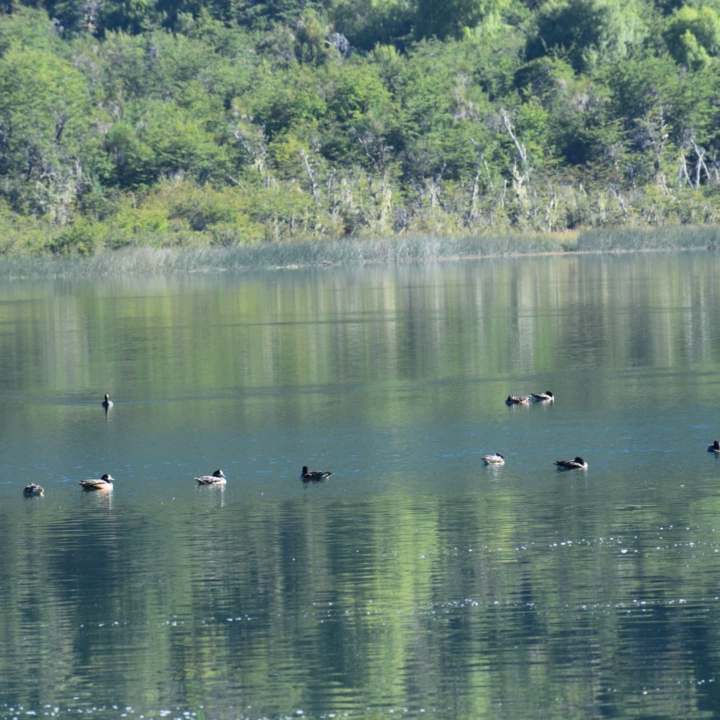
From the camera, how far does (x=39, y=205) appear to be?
11250 centimetres

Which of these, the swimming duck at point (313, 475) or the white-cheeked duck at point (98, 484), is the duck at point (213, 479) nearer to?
the swimming duck at point (313, 475)

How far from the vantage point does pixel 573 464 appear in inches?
1131

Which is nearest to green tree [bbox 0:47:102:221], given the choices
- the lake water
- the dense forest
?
the dense forest

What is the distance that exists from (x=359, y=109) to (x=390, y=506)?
93.7m

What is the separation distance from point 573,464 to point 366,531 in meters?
5.13

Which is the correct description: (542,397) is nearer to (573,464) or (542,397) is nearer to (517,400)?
(517,400)

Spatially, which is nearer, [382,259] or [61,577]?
[61,577]

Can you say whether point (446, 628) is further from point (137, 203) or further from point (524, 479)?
point (137, 203)

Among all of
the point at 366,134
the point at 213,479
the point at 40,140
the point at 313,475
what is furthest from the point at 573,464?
the point at 40,140

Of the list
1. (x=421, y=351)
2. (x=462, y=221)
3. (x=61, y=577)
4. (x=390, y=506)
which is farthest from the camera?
(x=462, y=221)

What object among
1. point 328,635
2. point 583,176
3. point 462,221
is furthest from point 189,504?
point 583,176

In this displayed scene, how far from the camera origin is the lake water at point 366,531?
59.4 feet

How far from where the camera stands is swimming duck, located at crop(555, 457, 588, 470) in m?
28.7

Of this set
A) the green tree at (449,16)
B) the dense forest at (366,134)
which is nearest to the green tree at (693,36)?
the dense forest at (366,134)
